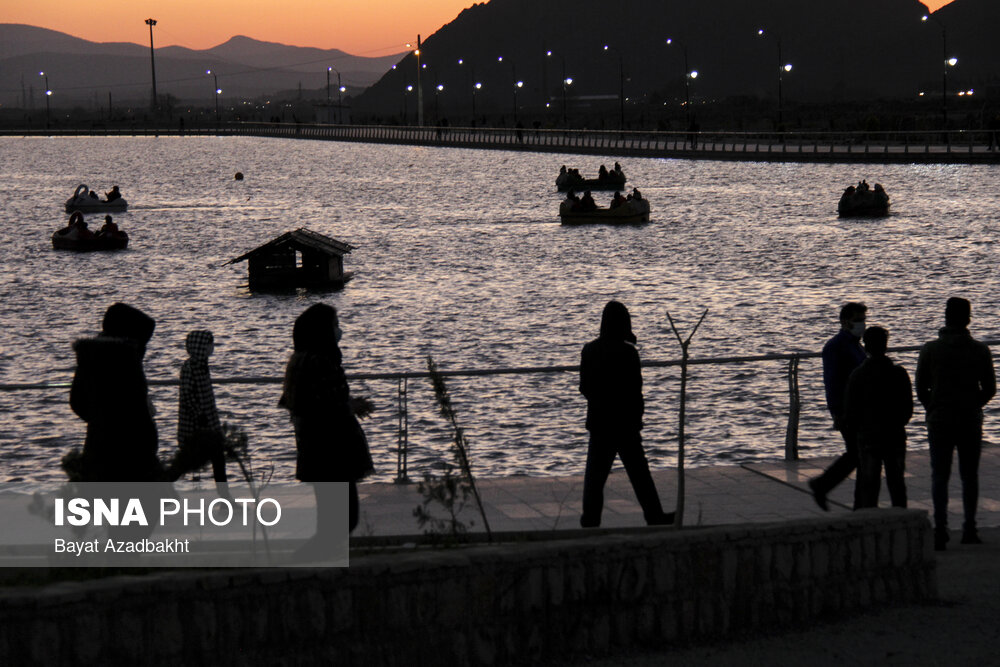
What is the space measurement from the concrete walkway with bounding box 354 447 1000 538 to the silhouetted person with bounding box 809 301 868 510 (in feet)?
0.80

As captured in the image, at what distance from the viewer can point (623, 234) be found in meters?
55.3

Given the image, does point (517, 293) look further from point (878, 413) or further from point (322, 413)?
point (322, 413)

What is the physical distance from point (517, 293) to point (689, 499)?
1127 inches

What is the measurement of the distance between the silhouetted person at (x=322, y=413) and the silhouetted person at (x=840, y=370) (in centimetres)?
382

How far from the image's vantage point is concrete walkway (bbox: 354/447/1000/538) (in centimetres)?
976

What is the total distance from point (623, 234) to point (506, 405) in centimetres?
3356

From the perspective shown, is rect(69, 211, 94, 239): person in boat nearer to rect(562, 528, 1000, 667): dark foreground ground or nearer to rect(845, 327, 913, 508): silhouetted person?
rect(845, 327, 913, 508): silhouetted person

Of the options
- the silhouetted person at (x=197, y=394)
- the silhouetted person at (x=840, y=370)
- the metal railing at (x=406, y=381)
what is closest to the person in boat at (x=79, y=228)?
the metal railing at (x=406, y=381)

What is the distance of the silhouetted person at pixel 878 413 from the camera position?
8.82 m

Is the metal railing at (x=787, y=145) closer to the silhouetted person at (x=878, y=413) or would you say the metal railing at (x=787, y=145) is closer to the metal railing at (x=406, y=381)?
the metal railing at (x=406, y=381)

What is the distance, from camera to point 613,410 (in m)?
9.09

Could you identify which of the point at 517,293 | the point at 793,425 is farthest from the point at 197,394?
the point at 517,293

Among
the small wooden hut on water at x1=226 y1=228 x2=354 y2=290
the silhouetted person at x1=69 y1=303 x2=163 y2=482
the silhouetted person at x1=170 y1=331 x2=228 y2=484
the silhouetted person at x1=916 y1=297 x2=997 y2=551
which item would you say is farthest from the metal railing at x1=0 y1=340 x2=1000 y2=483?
the small wooden hut on water at x1=226 y1=228 x2=354 y2=290

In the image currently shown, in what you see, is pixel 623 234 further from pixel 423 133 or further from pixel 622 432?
pixel 423 133
